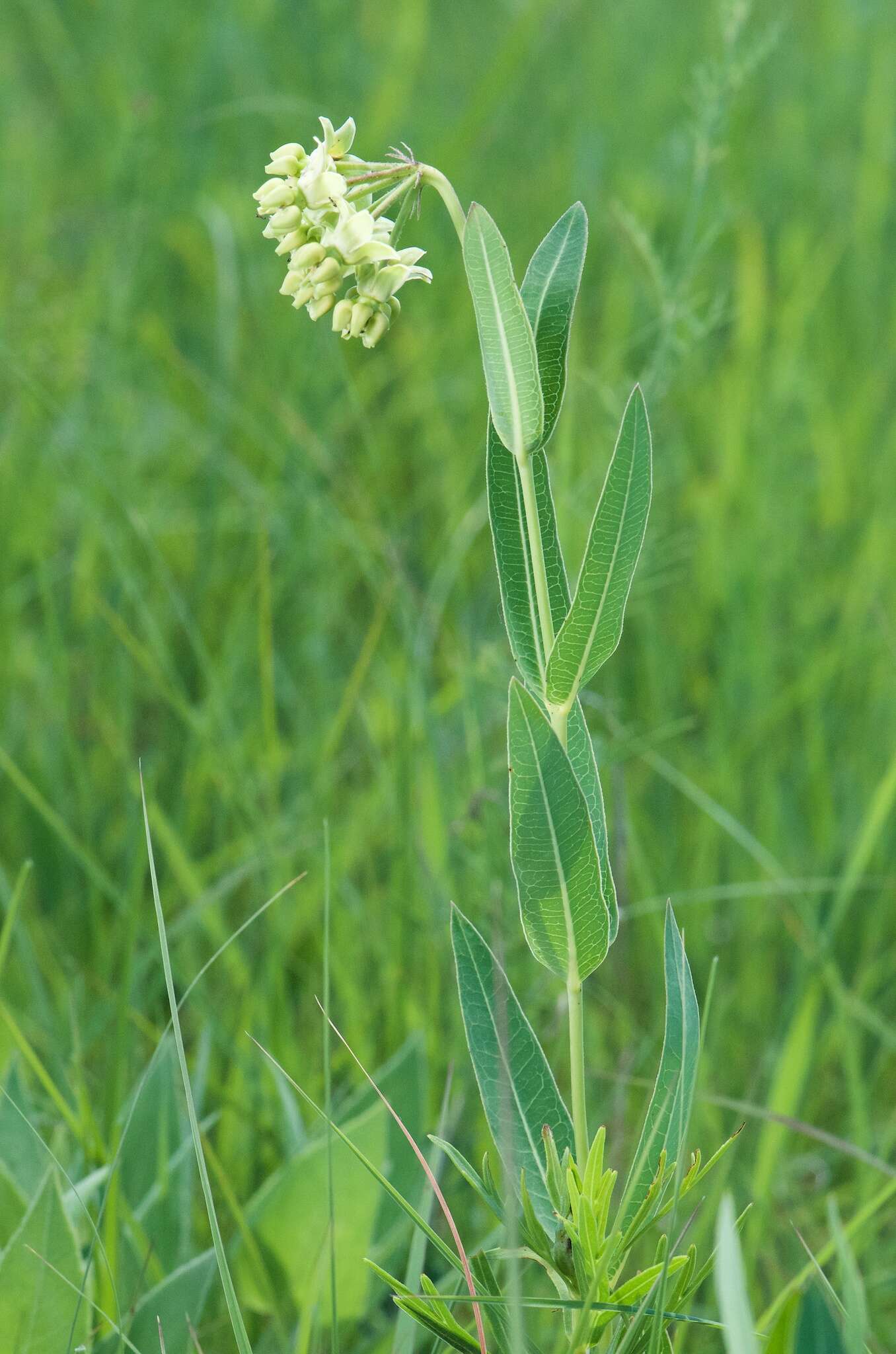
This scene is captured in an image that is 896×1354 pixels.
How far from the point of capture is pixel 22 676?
2133 mm

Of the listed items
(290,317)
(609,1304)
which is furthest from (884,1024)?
(290,317)

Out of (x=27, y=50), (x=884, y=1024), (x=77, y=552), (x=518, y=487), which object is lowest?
(x=884, y=1024)

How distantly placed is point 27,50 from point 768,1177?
4.45 meters

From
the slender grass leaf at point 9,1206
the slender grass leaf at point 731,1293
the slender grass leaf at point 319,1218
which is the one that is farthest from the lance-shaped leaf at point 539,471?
the slender grass leaf at point 9,1206

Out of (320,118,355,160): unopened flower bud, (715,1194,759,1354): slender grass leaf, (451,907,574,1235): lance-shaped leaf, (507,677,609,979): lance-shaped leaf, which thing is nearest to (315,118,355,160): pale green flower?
(320,118,355,160): unopened flower bud

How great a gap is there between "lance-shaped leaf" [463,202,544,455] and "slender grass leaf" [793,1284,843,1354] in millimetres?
523

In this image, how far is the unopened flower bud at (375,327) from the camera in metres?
0.77

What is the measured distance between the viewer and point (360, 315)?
0.77m

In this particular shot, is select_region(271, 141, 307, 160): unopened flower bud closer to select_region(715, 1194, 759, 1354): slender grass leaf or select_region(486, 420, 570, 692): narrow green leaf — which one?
select_region(486, 420, 570, 692): narrow green leaf

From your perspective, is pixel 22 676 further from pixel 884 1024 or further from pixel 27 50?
pixel 27 50

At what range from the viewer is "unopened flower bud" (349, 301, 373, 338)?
766 millimetres

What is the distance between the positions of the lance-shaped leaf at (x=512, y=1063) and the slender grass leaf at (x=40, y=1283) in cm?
33

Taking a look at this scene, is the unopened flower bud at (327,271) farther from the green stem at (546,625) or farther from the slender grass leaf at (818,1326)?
the slender grass leaf at (818,1326)

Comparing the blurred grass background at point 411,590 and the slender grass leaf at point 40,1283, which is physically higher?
the blurred grass background at point 411,590
